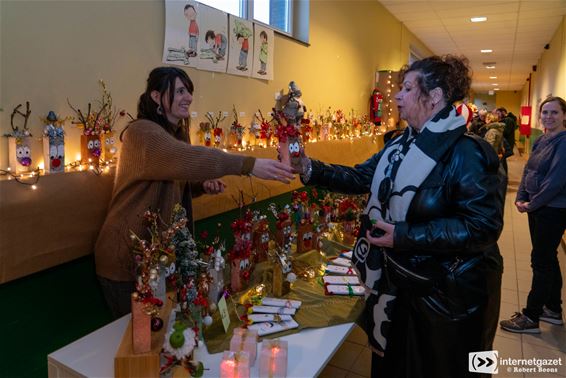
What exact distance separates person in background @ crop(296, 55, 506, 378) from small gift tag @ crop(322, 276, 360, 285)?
1.54 ft


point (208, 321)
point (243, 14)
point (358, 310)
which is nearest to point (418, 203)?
point (358, 310)

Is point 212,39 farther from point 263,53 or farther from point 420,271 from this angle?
point 420,271

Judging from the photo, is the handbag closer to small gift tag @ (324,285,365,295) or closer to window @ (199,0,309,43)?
small gift tag @ (324,285,365,295)

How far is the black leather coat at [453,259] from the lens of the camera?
1368mm

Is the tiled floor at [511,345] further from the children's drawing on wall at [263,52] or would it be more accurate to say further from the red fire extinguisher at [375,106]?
the red fire extinguisher at [375,106]

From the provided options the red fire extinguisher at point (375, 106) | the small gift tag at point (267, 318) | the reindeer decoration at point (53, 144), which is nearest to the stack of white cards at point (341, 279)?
the small gift tag at point (267, 318)

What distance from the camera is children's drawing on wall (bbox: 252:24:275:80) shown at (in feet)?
10.3

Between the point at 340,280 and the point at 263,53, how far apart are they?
1902 mm

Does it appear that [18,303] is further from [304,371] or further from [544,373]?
[544,373]

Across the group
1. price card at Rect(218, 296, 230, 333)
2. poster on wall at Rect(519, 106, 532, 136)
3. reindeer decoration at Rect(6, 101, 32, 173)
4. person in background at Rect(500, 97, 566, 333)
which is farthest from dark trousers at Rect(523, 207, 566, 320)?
poster on wall at Rect(519, 106, 532, 136)

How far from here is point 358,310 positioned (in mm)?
1834

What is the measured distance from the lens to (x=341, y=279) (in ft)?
7.04

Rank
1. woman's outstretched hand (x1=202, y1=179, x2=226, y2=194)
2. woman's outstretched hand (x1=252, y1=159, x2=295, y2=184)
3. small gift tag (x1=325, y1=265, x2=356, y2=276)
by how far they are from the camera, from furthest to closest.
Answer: small gift tag (x1=325, y1=265, x2=356, y2=276), woman's outstretched hand (x1=202, y1=179, x2=226, y2=194), woman's outstretched hand (x1=252, y1=159, x2=295, y2=184)

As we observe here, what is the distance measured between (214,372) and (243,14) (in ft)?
8.58
